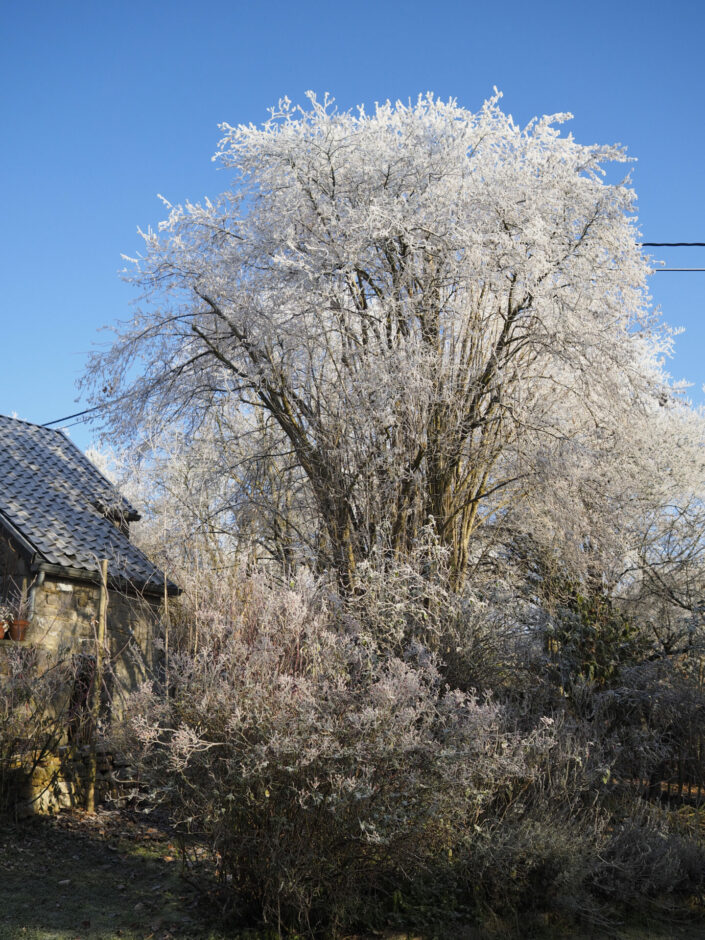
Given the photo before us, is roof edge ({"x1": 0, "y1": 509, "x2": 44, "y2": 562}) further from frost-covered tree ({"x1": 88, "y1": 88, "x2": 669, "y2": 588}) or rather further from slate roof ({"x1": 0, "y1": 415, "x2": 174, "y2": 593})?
frost-covered tree ({"x1": 88, "y1": 88, "x2": 669, "y2": 588})

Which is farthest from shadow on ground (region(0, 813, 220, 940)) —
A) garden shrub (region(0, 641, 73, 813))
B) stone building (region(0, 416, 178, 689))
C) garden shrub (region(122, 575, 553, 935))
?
stone building (region(0, 416, 178, 689))

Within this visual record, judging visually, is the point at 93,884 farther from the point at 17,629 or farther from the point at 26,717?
the point at 17,629

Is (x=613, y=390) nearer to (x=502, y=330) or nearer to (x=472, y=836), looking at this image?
(x=502, y=330)

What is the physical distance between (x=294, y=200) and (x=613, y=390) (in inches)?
211

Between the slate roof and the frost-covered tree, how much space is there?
184 cm

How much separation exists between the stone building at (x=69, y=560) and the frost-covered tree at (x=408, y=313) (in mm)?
1895

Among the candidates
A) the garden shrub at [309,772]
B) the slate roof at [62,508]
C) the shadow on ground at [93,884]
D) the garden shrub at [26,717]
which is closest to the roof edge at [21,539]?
the slate roof at [62,508]

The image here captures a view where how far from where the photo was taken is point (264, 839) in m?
5.51

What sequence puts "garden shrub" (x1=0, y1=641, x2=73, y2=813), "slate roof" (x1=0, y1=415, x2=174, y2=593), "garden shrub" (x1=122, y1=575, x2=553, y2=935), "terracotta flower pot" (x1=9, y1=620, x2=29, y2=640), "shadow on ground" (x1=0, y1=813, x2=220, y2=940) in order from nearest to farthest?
"garden shrub" (x1=122, y1=575, x2=553, y2=935) → "shadow on ground" (x1=0, y1=813, x2=220, y2=940) → "garden shrub" (x1=0, y1=641, x2=73, y2=813) → "terracotta flower pot" (x1=9, y1=620, x2=29, y2=640) → "slate roof" (x1=0, y1=415, x2=174, y2=593)

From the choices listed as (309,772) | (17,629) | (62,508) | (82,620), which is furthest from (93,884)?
(62,508)

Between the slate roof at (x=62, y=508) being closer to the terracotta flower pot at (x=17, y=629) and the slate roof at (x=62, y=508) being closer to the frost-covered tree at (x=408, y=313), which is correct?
the terracotta flower pot at (x=17, y=629)

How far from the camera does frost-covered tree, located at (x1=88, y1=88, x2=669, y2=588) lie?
11.0m

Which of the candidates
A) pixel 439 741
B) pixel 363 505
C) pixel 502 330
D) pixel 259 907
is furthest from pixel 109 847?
pixel 502 330

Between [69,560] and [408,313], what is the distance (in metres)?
5.99
